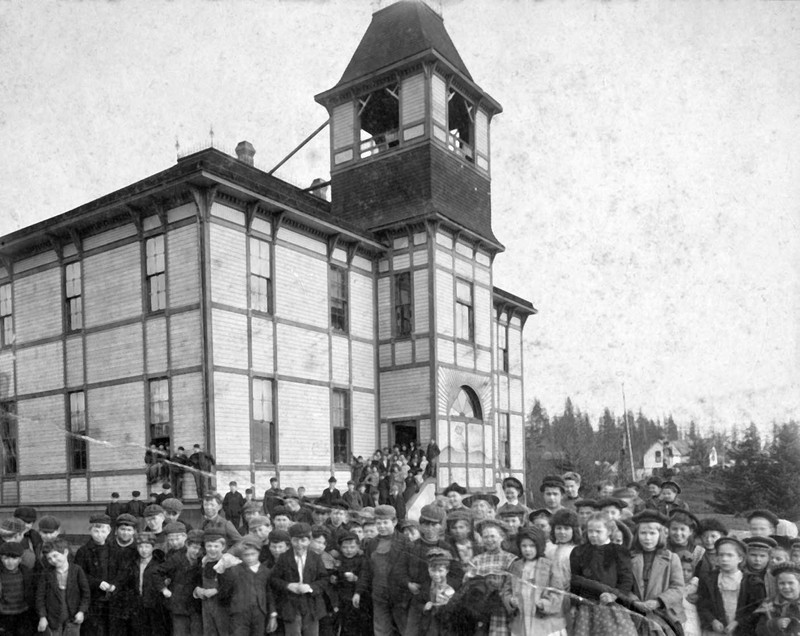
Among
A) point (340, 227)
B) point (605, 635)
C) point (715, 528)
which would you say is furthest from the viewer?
point (340, 227)

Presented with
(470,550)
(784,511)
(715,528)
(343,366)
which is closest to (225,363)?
(343,366)

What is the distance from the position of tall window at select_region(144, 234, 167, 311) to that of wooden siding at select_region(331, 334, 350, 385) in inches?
191

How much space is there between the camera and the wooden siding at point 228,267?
16859mm

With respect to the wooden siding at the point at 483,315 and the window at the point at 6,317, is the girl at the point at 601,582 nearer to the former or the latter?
the wooden siding at the point at 483,315

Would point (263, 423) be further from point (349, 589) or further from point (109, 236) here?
point (349, 589)

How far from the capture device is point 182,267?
17016 mm

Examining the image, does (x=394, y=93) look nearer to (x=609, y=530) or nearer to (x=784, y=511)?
(x=784, y=511)

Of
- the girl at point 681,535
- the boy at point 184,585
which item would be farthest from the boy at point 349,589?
the girl at point 681,535

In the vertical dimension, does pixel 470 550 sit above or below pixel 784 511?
above

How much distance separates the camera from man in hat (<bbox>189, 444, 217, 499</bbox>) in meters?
15.8

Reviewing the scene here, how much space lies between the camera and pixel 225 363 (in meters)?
16.9

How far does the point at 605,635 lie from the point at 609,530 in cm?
85

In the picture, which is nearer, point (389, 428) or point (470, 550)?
point (470, 550)

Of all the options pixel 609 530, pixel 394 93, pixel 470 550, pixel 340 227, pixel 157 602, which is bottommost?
pixel 157 602
